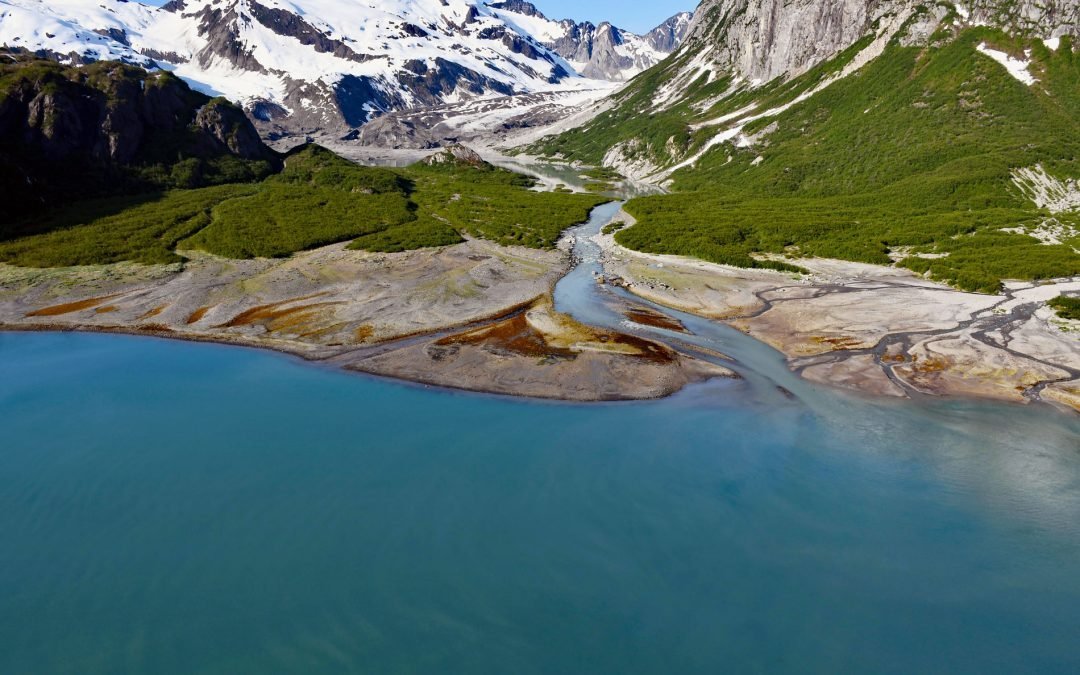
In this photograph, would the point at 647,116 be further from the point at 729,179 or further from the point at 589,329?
the point at 589,329

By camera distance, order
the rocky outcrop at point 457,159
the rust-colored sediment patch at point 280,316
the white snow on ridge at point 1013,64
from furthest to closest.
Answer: the rocky outcrop at point 457,159
the white snow on ridge at point 1013,64
the rust-colored sediment patch at point 280,316

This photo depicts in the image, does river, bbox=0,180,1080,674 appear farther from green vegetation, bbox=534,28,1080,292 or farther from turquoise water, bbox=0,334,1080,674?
green vegetation, bbox=534,28,1080,292

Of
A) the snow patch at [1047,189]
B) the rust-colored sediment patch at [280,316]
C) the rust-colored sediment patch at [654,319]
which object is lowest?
the rust-colored sediment patch at [280,316]

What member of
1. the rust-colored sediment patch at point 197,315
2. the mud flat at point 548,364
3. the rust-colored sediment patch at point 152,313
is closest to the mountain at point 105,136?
the rust-colored sediment patch at point 152,313

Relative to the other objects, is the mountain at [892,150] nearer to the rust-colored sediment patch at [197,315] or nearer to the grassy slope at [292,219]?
the grassy slope at [292,219]

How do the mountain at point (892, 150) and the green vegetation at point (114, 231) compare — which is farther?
the mountain at point (892, 150)

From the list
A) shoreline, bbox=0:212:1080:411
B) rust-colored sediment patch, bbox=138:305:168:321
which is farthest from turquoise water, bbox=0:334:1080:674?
rust-colored sediment patch, bbox=138:305:168:321

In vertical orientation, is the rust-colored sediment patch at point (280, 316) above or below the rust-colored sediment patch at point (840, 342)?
below

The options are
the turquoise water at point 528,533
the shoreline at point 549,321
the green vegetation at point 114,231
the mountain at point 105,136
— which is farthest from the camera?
the mountain at point 105,136
